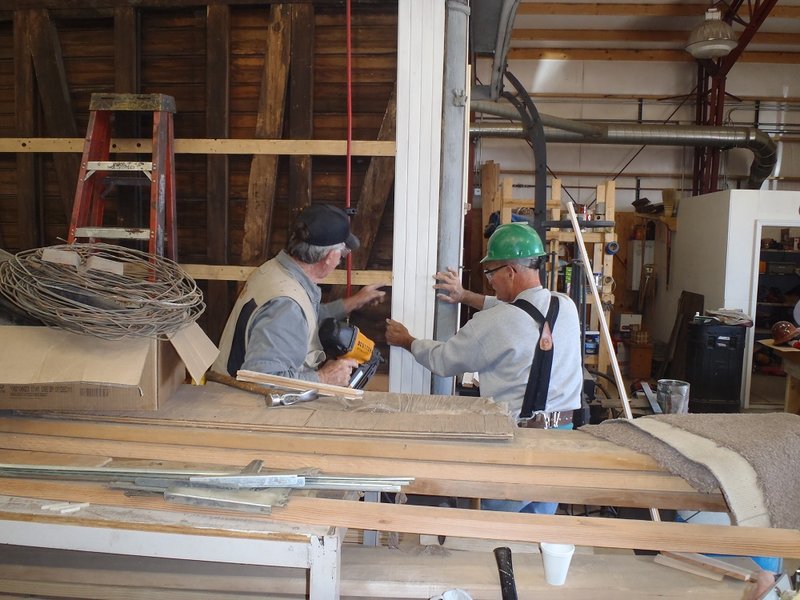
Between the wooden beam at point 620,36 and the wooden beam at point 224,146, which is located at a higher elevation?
the wooden beam at point 620,36

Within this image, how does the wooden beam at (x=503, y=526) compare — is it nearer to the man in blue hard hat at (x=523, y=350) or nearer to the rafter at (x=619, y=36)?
the man in blue hard hat at (x=523, y=350)

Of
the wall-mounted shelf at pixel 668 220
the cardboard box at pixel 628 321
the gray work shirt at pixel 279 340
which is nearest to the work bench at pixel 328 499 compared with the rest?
the gray work shirt at pixel 279 340

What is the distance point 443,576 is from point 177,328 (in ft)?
3.33

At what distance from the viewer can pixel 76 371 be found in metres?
1.60

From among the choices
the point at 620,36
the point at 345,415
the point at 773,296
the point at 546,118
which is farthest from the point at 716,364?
the point at 345,415

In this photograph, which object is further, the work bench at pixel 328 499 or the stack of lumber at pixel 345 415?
the stack of lumber at pixel 345 415

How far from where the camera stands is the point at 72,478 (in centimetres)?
137

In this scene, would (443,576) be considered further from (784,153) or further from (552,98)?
(784,153)

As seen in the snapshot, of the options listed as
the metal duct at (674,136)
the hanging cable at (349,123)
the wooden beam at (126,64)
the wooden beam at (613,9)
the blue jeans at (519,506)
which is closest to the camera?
the blue jeans at (519,506)

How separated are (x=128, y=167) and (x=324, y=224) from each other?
117 centimetres

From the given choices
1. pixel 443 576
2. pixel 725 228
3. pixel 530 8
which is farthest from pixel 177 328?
pixel 530 8

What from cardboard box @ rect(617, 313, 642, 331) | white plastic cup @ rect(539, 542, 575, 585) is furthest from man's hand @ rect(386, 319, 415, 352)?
cardboard box @ rect(617, 313, 642, 331)

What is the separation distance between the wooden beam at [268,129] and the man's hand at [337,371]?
113 centimetres

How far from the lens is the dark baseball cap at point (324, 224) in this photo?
237 cm
